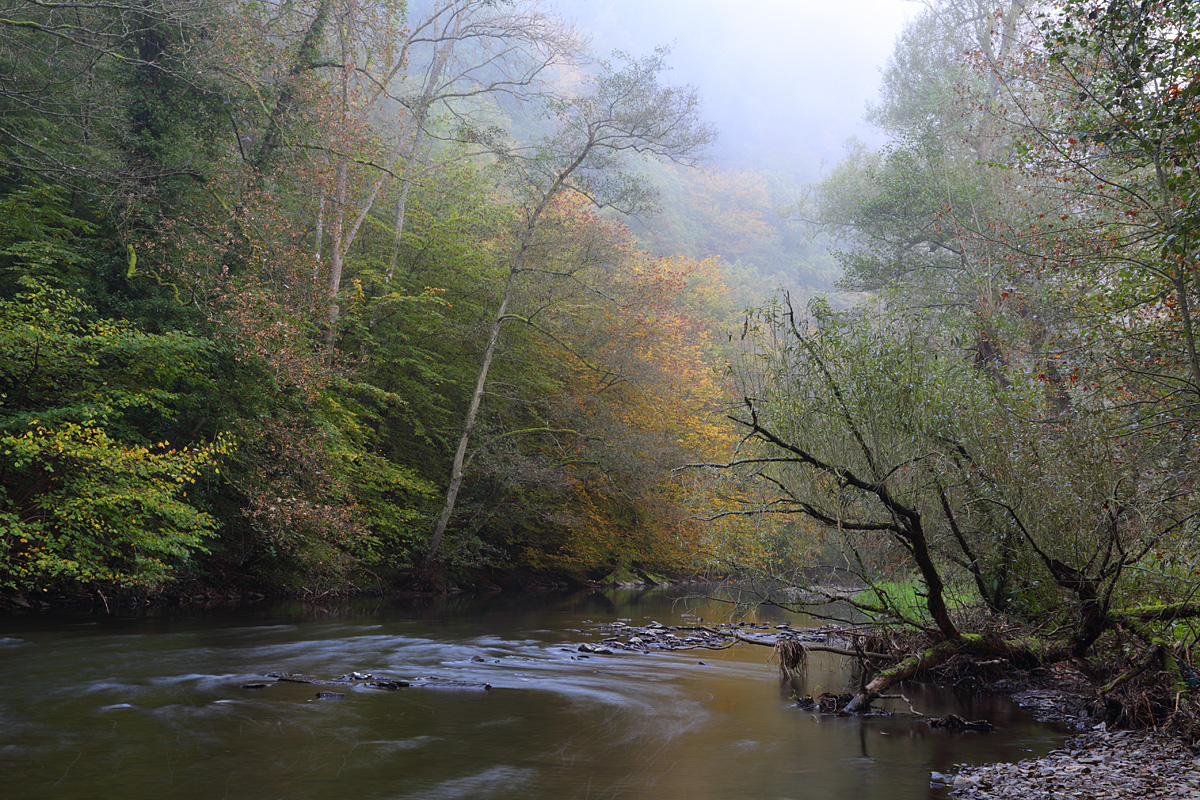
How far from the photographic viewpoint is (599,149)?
2431cm

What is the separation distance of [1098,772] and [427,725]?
622cm

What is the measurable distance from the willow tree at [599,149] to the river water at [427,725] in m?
10.6

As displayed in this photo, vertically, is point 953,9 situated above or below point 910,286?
above

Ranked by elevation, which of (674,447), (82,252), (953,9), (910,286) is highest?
(953,9)

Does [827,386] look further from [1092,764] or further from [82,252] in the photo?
[82,252]

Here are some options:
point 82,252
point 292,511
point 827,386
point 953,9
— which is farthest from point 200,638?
point 953,9

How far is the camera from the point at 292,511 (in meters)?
16.5

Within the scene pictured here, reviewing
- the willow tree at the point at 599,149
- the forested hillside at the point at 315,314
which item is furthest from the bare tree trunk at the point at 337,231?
the willow tree at the point at 599,149

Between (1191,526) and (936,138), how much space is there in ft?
70.8

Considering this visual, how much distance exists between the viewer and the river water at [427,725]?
6.66 metres

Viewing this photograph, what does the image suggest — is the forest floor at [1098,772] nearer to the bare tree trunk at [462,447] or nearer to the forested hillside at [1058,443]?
the forested hillside at [1058,443]

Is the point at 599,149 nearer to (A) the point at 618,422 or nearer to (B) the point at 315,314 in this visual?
(A) the point at 618,422

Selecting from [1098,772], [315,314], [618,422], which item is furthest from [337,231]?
[1098,772]

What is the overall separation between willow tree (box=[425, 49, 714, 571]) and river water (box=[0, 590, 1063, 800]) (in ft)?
34.8
